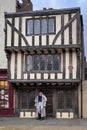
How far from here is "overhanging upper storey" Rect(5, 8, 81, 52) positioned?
2833cm

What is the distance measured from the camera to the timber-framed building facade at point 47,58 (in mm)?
28438

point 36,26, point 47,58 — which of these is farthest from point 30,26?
point 47,58

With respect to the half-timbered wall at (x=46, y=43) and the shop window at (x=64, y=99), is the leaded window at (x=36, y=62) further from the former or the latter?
the shop window at (x=64, y=99)

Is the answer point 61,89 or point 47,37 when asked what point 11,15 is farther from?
point 61,89

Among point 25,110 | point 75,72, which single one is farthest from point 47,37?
point 25,110

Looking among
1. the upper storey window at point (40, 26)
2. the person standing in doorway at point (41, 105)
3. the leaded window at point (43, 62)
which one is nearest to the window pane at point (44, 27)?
the upper storey window at point (40, 26)

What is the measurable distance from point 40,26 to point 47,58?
2.14 meters

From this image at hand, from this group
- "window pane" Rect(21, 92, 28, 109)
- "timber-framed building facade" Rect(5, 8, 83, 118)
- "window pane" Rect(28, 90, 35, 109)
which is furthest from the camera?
"window pane" Rect(21, 92, 28, 109)

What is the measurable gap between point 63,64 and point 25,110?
158 inches

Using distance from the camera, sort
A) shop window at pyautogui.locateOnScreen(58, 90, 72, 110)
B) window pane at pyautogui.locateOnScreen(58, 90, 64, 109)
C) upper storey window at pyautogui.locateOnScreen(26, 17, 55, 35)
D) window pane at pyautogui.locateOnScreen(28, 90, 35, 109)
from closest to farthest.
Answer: upper storey window at pyautogui.locateOnScreen(26, 17, 55, 35), shop window at pyautogui.locateOnScreen(58, 90, 72, 110), window pane at pyautogui.locateOnScreen(58, 90, 64, 109), window pane at pyautogui.locateOnScreen(28, 90, 35, 109)

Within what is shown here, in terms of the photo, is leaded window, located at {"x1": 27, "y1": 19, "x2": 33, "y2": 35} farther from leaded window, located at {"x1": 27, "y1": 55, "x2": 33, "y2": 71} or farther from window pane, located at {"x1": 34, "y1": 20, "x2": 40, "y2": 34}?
leaded window, located at {"x1": 27, "y1": 55, "x2": 33, "y2": 71}

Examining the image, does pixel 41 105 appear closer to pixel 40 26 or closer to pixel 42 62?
pixel 42 62

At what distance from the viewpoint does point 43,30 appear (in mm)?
28984

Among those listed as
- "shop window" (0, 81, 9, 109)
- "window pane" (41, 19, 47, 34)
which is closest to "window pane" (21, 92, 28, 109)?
"shop window" (0, 81, 9, 109)
